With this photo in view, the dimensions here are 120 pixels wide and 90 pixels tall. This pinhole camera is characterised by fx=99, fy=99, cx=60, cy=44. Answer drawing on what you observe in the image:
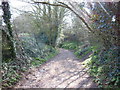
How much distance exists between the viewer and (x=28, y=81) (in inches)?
182

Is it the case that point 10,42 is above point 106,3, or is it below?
below

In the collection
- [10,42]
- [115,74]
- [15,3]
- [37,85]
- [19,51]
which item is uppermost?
[15,3]

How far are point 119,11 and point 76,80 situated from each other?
320 cm

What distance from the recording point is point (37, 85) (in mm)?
4270

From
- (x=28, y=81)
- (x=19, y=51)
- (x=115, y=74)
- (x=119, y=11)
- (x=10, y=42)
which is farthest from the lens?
(x=19, y=51)

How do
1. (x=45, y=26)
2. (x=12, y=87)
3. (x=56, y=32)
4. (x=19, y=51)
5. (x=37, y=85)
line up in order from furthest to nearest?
(x=56, y=32) < (x=45, y=26) < (x=19, y=51) < (x=37, y=85) < (x=12, y=87)

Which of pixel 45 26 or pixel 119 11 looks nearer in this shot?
pixel 119 11

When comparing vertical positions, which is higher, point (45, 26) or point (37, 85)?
point (45, 26)

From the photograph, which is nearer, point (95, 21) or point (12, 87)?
point (12, 87)

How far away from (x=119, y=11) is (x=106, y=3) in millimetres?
800

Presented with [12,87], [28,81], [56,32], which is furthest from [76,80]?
[56,32]

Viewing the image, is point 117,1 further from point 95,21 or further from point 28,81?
point 28,81

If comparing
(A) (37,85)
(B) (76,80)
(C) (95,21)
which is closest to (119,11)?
(C) (95,21)

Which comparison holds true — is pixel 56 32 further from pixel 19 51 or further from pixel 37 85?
pixel 37 85
